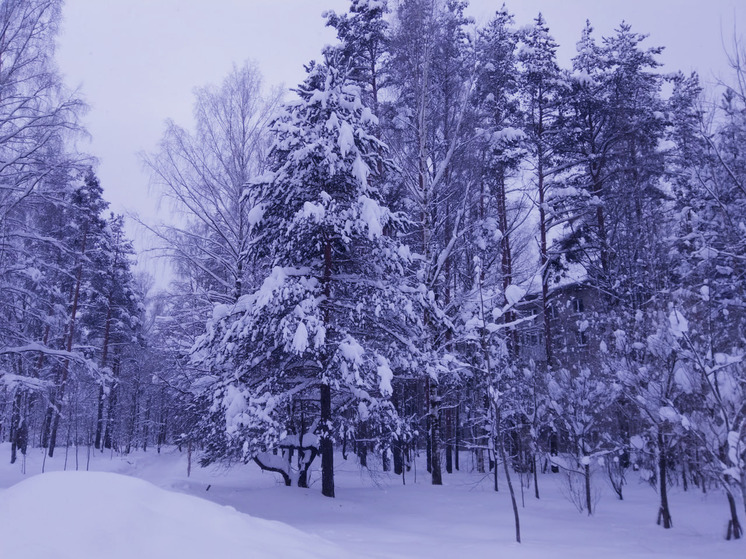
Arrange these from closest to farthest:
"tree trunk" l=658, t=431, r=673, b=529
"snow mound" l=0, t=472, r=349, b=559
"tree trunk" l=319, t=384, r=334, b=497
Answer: "snow mound" l=0, t=472, r=349, b=559
"tree trunk" l=658, t=431, r=673, b=529
"tree trunk" l=319, t=384, r=334, b=497

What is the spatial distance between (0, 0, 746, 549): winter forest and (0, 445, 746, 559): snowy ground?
635 mm

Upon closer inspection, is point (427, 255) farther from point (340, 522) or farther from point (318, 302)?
point (340, 522)

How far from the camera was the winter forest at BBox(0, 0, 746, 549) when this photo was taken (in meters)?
10.8

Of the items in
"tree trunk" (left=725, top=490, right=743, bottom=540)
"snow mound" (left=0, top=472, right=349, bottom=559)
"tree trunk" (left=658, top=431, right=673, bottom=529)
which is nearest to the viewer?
"snow mound" (left=0, top=472, right=349, bottom=559)

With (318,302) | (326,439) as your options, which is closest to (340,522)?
(326,439)

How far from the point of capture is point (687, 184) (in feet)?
69.6

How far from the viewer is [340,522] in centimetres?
1005

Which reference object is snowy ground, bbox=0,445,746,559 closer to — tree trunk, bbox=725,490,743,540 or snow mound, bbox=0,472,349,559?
snow mound, bbox=0,472,349,559

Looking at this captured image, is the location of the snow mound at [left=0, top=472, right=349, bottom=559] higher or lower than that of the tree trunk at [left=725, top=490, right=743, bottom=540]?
higher

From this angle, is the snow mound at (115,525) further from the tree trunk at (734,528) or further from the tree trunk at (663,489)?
the tree trunk at (663,489)

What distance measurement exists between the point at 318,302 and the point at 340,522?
4659 mm

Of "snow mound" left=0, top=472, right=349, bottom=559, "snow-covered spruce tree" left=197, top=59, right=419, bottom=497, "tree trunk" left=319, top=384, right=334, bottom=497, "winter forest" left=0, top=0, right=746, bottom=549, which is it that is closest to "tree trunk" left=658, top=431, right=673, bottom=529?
"winter forest" left=0, top=0, right=746, bottom=549

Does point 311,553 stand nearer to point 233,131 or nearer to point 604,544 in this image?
point 604,544

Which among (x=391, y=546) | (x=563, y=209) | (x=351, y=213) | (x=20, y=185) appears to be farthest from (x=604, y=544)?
(x=20, y=185)
